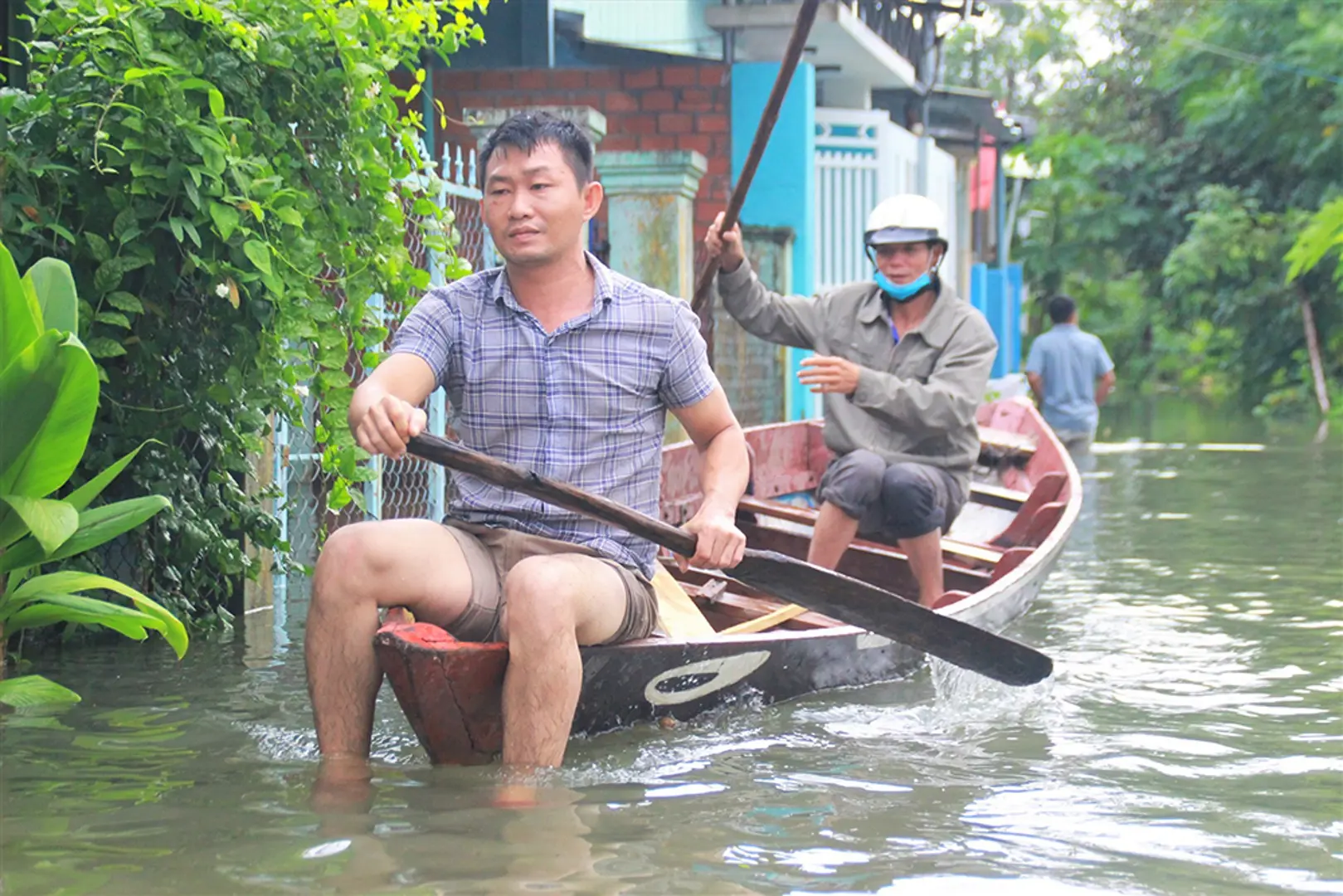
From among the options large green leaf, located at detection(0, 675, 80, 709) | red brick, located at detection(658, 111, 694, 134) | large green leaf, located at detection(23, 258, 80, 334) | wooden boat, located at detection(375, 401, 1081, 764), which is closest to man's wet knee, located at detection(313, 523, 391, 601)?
wooden boat, located at detection(375, 401, 1081, 764)

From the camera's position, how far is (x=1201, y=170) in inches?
1160

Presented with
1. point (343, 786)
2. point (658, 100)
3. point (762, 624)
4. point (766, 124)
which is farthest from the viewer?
point (658, 100)

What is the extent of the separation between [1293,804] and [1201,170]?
26814mm

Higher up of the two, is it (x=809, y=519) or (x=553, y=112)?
(x=553, y=112)

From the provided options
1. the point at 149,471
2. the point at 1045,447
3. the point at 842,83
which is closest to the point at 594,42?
the point at 1045,447

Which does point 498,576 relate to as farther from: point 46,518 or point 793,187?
point 793,187

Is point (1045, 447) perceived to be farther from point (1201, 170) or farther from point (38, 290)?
point (1201, 170)

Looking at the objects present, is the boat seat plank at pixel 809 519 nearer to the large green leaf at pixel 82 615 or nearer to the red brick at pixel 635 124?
the large green leaf at pixel 82 615

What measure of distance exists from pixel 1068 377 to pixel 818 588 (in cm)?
985

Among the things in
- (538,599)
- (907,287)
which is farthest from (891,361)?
(538,599)

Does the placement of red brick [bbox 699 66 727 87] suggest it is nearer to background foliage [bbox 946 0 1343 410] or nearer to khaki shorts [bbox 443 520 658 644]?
khaki shorts [bbox 443 520 658 644]

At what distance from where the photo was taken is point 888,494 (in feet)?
Result: 21.5

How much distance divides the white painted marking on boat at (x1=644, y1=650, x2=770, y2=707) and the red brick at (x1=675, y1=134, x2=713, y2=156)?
24.9 ft

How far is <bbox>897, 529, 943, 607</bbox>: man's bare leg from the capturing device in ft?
22.0
